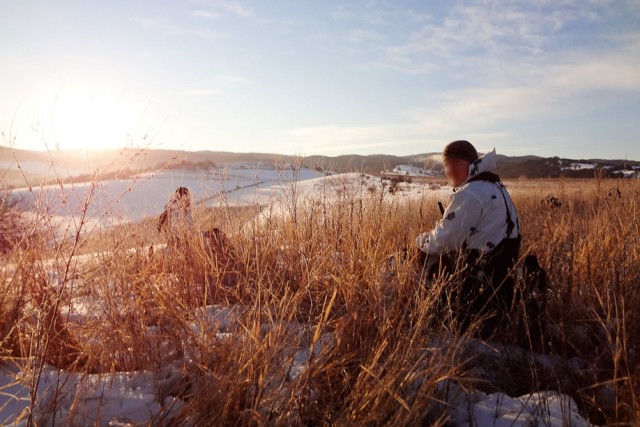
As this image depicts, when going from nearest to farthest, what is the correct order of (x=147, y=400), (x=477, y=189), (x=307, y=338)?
(x=147, y=400)
(x=307, y=338)
(x=477, y=189)

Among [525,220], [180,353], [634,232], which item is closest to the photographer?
[180,353]

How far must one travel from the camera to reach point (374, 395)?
5.53 ft

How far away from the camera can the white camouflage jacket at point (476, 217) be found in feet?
9.68

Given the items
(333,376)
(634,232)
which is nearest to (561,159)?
(634,232)

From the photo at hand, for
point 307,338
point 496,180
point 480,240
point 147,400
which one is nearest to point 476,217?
point 480,240

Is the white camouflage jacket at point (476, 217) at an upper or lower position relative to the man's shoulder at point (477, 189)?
lower

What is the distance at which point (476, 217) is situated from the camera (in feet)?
9.71

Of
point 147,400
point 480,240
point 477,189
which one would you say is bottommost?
point 147,400

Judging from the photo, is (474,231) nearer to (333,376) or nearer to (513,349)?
(513,349)

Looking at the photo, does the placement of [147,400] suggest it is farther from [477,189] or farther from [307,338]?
[477,189]

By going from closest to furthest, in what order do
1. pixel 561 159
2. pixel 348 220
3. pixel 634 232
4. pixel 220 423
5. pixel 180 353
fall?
pixel 220 423
pixel 180 353
pixel 634 232
pixel 348 220
pixel 561 159

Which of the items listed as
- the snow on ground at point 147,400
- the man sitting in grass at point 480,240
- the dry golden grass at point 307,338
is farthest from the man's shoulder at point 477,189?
the snow on ground at point 147,400

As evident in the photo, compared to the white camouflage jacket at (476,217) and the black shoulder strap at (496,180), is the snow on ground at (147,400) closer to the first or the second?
the white camouflage jacket at (476,217)

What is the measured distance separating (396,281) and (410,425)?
980 millimetres
